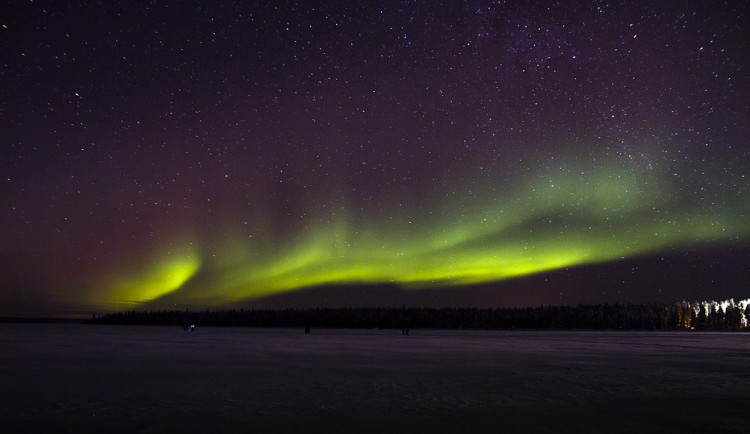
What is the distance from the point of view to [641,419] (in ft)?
31.5

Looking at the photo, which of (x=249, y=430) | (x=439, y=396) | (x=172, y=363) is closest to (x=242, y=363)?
(x=172, y=363)

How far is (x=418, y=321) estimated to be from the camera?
15438 cm

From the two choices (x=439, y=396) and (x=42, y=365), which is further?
(x=42, y=365)

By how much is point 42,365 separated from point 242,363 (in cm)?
647

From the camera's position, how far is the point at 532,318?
142 metres

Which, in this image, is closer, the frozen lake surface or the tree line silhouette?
the frozen lake surface

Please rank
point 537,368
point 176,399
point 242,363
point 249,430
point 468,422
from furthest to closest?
point 242,363
point 537,368
point 176,399
point 468,422
point 249,430

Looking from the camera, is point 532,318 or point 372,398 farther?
point 532,318

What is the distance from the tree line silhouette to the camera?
14112 centimetres

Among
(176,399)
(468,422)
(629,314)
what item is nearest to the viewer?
(468,422)

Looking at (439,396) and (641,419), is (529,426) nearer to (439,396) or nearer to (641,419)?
(641,419)

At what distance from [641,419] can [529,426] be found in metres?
2.10

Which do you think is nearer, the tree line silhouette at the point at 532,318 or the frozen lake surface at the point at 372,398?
the frozen lake surface at the point at 372,398

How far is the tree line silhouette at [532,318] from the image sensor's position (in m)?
141
